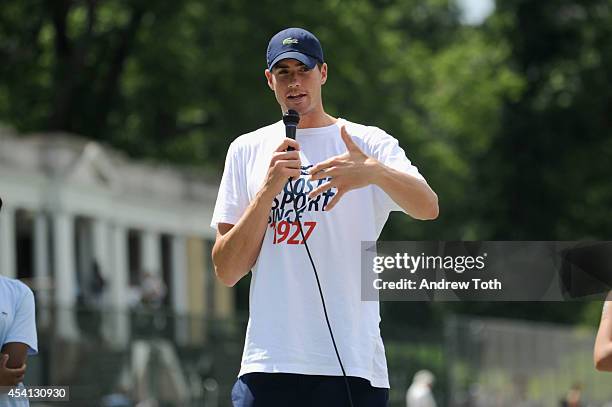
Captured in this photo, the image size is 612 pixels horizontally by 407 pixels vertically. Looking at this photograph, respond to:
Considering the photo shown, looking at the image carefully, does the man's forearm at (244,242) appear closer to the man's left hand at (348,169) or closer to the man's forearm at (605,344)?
the man's left hand at (348,169)

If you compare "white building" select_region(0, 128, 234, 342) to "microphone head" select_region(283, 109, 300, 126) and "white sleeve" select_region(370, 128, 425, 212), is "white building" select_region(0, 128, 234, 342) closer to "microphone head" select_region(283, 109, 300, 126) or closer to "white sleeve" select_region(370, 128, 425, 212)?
"white sleeve" select_region(370, 128, 425, 212)

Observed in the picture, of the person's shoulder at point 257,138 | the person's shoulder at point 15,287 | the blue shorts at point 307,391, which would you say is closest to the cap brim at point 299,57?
the person's shoulder at point 257,138

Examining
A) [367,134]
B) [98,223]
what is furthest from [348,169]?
[98,223]

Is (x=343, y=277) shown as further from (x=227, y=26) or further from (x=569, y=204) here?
(x=569, y=204)

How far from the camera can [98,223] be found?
136ft

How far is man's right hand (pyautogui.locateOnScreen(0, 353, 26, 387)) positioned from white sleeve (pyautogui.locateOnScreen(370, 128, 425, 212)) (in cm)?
167

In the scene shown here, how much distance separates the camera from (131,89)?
163 ft

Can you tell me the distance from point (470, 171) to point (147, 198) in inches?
762

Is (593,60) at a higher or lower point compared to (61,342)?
higher

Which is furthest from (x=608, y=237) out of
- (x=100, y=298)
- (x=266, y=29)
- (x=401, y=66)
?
(x=100, y=298)

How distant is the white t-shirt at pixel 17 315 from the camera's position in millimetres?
6344

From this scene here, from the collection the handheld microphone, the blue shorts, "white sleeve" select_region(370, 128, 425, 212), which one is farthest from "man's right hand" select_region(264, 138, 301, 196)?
the blue shorts

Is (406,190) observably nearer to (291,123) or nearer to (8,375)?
(291,123)

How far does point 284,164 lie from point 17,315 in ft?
5.12
